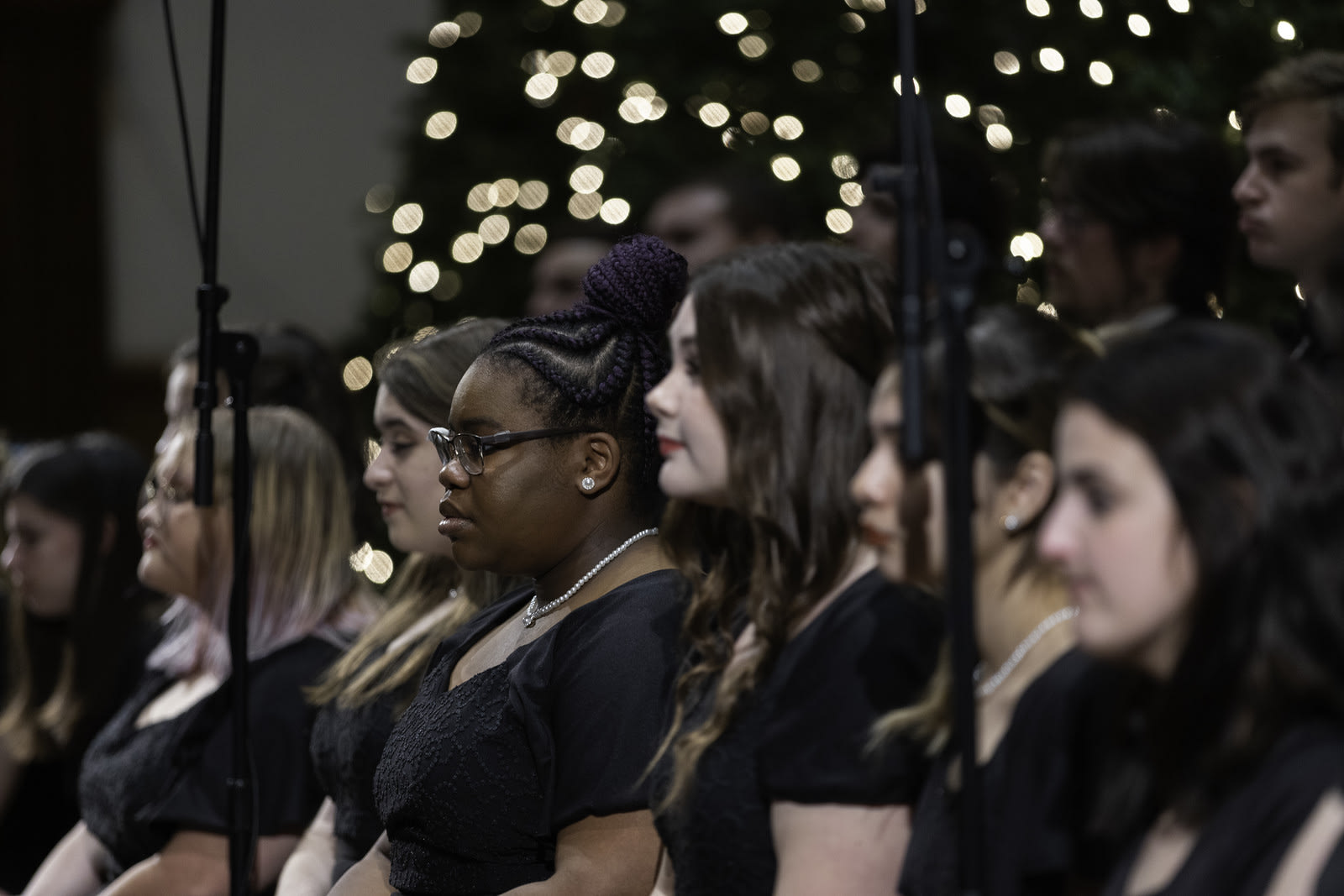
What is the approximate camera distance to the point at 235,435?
2.37 meters

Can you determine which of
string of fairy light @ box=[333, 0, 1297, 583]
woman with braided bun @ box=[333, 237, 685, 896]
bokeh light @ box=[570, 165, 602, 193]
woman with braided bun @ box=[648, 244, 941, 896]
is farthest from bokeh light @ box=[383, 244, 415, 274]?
woman with braided bun @ box=[648, 244, 941, 896]

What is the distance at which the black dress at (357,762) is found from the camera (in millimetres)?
2809

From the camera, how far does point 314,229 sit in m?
6.85

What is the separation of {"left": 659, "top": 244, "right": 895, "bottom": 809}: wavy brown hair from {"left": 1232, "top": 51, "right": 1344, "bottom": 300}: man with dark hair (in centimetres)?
92

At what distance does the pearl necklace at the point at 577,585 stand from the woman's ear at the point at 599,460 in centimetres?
10

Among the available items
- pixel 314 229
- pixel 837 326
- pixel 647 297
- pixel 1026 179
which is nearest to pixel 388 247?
pixel 314 229

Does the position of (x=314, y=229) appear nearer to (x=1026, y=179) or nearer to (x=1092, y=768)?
(x=1026, y=179)

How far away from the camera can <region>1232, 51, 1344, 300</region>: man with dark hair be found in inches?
102

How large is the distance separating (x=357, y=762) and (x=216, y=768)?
16.7 inches

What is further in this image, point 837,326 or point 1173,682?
point 837,326

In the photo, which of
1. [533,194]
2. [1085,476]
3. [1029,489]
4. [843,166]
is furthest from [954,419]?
[533,194]

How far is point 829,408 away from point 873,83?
3247mm

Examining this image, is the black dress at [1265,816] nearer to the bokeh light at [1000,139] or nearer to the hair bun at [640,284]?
the hair bun at [640,284]

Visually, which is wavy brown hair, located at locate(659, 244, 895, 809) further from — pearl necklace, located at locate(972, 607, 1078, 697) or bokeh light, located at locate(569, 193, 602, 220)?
bokeh light, located at locate(569, 193, 602, 220)
